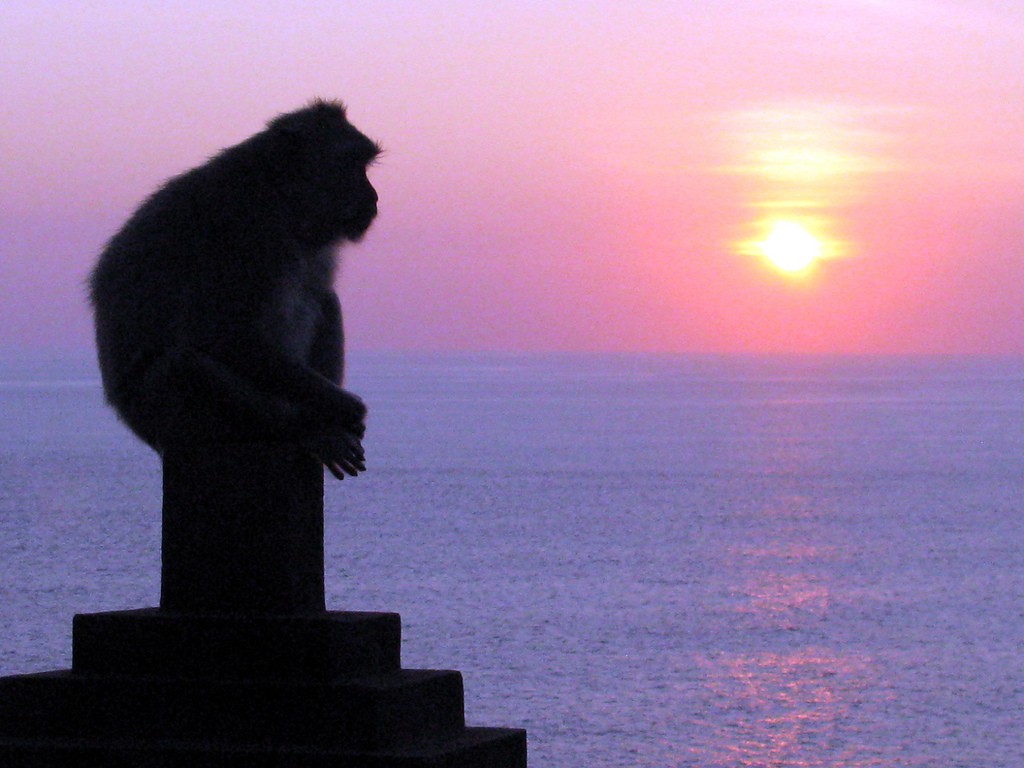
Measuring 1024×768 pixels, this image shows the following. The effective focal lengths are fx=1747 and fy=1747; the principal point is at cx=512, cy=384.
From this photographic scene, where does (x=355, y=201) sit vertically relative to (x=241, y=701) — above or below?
above

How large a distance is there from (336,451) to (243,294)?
2.19 feet

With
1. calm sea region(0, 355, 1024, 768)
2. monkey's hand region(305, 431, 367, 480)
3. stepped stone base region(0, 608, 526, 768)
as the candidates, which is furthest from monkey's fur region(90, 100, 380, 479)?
calm sea region(0, 355, 1024, 768)

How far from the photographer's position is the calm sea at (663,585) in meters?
35.7

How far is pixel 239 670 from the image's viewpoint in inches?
235

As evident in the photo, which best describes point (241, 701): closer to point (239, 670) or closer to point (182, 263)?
point (239, 670)

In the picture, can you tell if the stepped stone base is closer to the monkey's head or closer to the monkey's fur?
the monkey's fur

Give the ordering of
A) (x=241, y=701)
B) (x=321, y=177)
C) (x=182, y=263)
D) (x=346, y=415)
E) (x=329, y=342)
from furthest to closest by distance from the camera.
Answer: (x=329, y=342) → (x=321, y=177) → (x=182, y=263) → (x=346, y=415) → (x=241, y=701)

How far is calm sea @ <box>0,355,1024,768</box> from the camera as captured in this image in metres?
35.7

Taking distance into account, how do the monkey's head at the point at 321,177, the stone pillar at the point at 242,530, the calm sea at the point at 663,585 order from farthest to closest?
the calm sea at the point at 663,585, the monkey's head at the point at 321,177, the stone pillar at the point at 242,530

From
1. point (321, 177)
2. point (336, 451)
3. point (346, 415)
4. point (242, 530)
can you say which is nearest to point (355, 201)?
point (321, 177)

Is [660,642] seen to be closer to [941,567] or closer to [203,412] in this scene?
[941,567]

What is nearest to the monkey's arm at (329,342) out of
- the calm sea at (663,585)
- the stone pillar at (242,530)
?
the stone pillar at (242,530)

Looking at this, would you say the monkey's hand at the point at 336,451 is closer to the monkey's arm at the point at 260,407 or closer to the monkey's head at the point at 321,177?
the monkey's arm at the point at 260,407

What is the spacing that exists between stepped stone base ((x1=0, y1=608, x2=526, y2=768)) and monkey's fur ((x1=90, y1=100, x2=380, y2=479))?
655 mm
